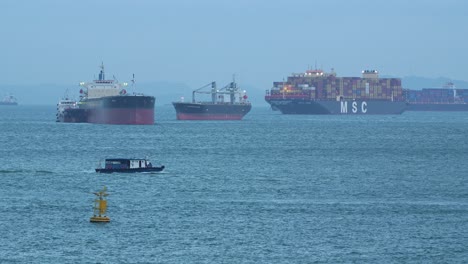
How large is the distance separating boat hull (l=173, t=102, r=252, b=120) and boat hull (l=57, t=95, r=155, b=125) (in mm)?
30238

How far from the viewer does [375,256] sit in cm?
4062

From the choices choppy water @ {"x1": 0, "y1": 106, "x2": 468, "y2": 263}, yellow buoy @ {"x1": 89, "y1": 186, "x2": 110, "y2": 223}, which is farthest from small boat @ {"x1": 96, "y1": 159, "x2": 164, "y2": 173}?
yellow buoy @ {"x1": 89, "y1": 186, "x2": 110, "y2": 223}

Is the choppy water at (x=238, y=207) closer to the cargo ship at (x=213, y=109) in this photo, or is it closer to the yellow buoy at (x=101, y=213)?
the yellow buoy at (x=101, y=213)

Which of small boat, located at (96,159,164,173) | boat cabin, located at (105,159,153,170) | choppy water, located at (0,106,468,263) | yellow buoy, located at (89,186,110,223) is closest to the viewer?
choppy water, located at (0,106,468,263)

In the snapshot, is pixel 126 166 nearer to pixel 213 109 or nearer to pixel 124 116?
pixel 124 116

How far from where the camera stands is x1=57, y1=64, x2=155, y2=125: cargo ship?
5517 inches

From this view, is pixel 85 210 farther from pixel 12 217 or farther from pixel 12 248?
pixel 12 248

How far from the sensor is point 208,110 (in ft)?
623

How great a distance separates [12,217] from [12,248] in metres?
8.02

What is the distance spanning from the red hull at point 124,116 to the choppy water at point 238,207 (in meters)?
42.5

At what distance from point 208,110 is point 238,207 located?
136214 mm

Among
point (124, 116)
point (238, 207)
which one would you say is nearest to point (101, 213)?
point (238, 207)

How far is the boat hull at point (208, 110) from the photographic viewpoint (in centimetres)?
18988

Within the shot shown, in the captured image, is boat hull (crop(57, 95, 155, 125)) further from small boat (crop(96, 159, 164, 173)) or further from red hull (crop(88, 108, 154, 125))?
small boat (crop(96, 159, 164, 173))
